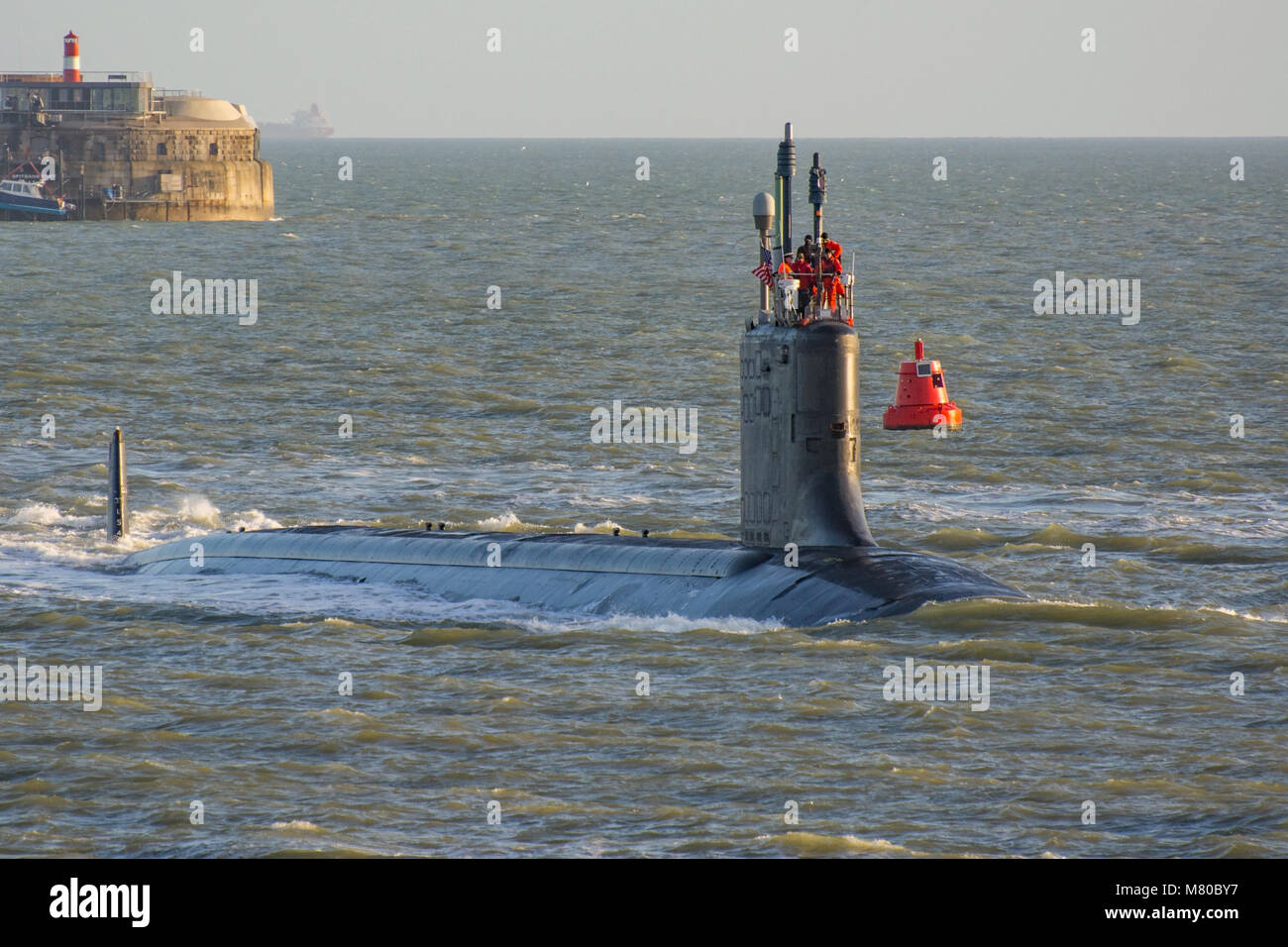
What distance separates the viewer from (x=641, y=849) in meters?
22.3

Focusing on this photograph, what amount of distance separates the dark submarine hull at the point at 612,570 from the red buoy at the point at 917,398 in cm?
279

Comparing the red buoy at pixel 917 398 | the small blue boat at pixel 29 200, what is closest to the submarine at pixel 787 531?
the red buoy at pixel 917 398

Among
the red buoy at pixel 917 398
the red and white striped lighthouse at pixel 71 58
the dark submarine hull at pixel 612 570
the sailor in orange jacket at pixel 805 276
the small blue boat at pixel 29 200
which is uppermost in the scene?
the red and white striped lighthouse at pixel 71 58

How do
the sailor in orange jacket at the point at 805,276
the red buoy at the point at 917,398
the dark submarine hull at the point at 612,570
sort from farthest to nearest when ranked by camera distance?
the dark submarine hull at the point at 612,570 < the sailor in orange jacket at the point at 805,276 < the red buoy at the point at 917,398

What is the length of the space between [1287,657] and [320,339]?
5598 centimetres

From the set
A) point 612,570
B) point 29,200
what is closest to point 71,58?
point 29,200

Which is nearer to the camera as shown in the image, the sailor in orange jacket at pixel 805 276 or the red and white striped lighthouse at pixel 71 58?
the sailor in orange jacket at pixel 805 276

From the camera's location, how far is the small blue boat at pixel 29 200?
15625 centimetres

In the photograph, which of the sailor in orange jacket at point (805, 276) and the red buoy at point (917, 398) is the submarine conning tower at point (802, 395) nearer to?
the sailor in orange jacket at point (805, 276)

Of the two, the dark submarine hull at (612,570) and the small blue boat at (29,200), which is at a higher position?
the small blue boat at (29,200)

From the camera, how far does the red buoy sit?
3128 centimetres

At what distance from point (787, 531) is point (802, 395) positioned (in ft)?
8.18
